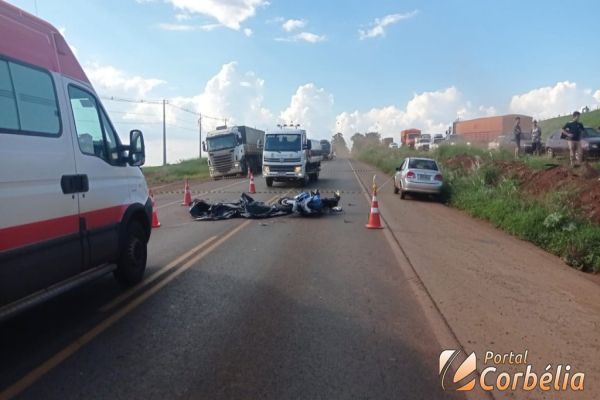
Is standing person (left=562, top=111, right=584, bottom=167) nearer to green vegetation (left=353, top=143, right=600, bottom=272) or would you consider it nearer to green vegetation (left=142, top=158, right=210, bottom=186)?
green vegetation (left=353, top=143, right=600, bottom=272)

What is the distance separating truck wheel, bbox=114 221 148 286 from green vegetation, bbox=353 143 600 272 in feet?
23.4

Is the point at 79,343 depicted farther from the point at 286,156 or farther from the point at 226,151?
the point at 226,151

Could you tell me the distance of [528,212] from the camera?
461 inches

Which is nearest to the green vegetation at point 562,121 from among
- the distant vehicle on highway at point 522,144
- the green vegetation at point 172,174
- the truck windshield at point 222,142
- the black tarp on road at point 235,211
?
the distant vehicle on highway at point 522,144

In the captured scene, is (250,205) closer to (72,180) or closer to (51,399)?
→ (72,180)

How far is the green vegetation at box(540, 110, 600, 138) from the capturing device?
48.5 meters

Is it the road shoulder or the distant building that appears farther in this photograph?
the distant building

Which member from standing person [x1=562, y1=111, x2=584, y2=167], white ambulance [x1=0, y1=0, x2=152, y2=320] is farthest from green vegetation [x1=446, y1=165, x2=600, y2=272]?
white ambulance [x1=0, y1=0, x2=152, y2=320]

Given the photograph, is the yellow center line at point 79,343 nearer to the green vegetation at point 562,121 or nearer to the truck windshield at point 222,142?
the truck windshield at point 222,142

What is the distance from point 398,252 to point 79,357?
6.12m

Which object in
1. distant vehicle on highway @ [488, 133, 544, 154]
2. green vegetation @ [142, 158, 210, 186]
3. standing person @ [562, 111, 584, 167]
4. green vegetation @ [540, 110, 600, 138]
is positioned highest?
green vegetation @ [540, 110, 600, 138]

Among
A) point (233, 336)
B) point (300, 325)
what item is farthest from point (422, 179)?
point (233, 336)

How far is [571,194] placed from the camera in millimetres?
11633

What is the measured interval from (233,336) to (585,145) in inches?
793
